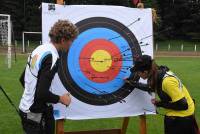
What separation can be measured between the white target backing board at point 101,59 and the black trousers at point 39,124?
3.61 ft

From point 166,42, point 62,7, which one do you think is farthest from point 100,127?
point 166,42

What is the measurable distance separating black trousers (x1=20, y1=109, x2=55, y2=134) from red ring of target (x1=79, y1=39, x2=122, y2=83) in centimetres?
147

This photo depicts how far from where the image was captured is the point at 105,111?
19.5ft

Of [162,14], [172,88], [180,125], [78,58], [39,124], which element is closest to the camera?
[39,124]

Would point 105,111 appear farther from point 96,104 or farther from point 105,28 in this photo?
point 105,28

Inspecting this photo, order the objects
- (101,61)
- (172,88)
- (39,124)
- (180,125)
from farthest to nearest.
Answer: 1. (101,61)
2. (180,125)
3. (172,88)
4. (39,124)

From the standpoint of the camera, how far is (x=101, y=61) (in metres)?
5.98

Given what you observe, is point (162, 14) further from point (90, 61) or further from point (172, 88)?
point (172, 88)

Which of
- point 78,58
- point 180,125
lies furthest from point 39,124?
point 78,58

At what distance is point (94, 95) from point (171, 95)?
4.03 feet

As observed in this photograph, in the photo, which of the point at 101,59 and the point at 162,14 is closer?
the point at 101,59

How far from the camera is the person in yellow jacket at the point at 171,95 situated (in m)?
4.94

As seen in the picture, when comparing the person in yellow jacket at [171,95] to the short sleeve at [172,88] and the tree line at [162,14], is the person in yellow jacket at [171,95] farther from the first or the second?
the tree line at [162,14]

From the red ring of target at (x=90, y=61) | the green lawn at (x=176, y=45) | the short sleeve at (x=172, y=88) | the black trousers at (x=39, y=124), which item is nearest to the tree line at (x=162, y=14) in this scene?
the green lawn at (x=176, y=45)
